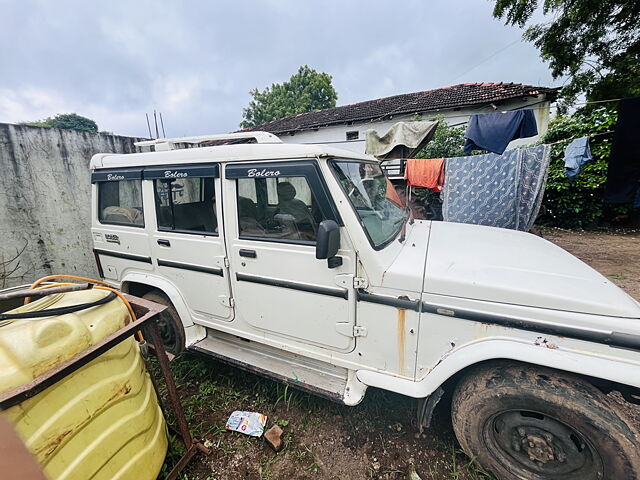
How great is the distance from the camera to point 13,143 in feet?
11.8

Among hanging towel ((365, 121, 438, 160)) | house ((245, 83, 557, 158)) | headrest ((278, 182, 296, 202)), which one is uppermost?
house ((245, 83, 557, 158))

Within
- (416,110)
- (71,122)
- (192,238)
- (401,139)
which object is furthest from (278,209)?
(71,122)

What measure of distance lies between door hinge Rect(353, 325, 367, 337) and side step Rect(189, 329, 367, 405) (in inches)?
15.4

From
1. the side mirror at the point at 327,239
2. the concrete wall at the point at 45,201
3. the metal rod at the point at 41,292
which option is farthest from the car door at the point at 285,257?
the concrete wall at the point at 45,201

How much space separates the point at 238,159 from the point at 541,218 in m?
9.96

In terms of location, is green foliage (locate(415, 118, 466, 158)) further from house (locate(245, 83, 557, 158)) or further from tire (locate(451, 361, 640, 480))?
tire (locate(451, 361, 640, 480))

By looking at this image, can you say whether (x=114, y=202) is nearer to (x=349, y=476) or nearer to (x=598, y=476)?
(x=349, y=476)

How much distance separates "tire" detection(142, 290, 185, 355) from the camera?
2795 mm

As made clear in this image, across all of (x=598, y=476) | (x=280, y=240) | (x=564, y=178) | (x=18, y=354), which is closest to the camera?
(x=18, y=354)

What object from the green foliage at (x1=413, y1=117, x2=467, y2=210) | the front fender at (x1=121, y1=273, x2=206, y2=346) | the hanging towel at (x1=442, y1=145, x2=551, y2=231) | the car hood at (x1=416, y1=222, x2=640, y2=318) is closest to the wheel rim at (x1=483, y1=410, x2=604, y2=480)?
the car hood at (x1=416, y1=222, x2=640, y2=318)

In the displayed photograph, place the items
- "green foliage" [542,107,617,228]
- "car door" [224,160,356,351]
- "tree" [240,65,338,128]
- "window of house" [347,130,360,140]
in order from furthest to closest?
"tree" [240,65,338,128] < "window of house" [347,130,360,140] < "green foliage" [542,107,617,228] < "car door" [224,160,356,351]

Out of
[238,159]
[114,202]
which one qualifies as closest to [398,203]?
[238,159]

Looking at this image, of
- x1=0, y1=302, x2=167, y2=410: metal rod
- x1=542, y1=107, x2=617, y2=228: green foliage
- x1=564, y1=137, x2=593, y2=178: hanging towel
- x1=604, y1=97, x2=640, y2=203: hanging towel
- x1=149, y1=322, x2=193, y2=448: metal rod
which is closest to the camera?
x1=0, y1=302, x2=167, y2=410: metal rod

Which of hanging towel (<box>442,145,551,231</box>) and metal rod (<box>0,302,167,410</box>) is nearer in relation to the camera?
metal rod (<box>0,302,167,410</box>)
